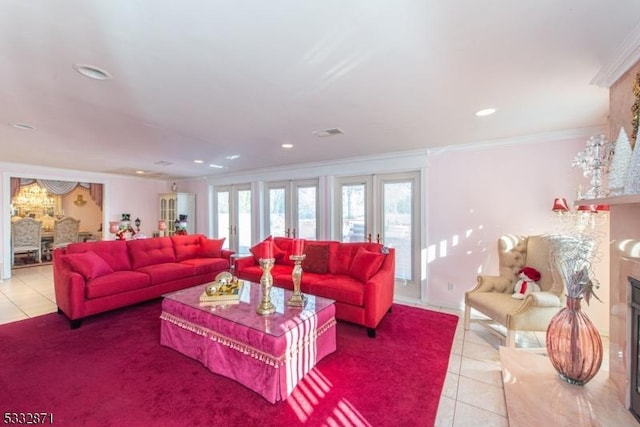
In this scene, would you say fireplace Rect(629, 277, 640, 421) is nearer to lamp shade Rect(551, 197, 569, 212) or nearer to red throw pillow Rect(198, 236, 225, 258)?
lamp shade Rect(551, 197, 569, 212)

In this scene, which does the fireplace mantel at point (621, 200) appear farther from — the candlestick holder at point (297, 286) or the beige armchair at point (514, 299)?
the candlestick holder at point (297, 286)

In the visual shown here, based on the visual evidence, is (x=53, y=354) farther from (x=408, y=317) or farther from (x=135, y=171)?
(x=135, y=171)

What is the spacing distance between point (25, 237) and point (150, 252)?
4774 millimetres

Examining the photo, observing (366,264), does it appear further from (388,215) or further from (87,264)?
(87,264)

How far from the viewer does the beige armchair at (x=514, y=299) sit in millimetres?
2467

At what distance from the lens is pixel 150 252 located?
170 inches

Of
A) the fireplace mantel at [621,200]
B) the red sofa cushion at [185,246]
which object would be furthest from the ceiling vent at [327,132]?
the red sofa cushion at [185,246]

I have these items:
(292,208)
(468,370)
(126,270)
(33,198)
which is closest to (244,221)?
(292,208)

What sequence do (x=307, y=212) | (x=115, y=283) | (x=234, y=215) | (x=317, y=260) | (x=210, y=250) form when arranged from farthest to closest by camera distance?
(x=234, y=215), (x=307, y=212), (x=210, y=250), (x=317, y=260), (x=115, y=283)

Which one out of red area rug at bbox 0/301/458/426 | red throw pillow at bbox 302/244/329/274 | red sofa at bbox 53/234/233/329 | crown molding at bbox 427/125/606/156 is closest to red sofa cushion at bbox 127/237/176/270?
red sofa at bbox 53/234/233/329

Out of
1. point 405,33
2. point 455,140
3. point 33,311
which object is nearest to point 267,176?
point 455,140

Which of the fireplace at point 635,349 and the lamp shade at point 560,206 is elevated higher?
the lamp shade at point 560,206

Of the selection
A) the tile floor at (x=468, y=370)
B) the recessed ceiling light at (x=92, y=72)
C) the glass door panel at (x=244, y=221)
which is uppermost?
the recessed ceiling light at (x=92, y=72)

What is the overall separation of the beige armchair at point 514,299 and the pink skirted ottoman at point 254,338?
1606 mm
